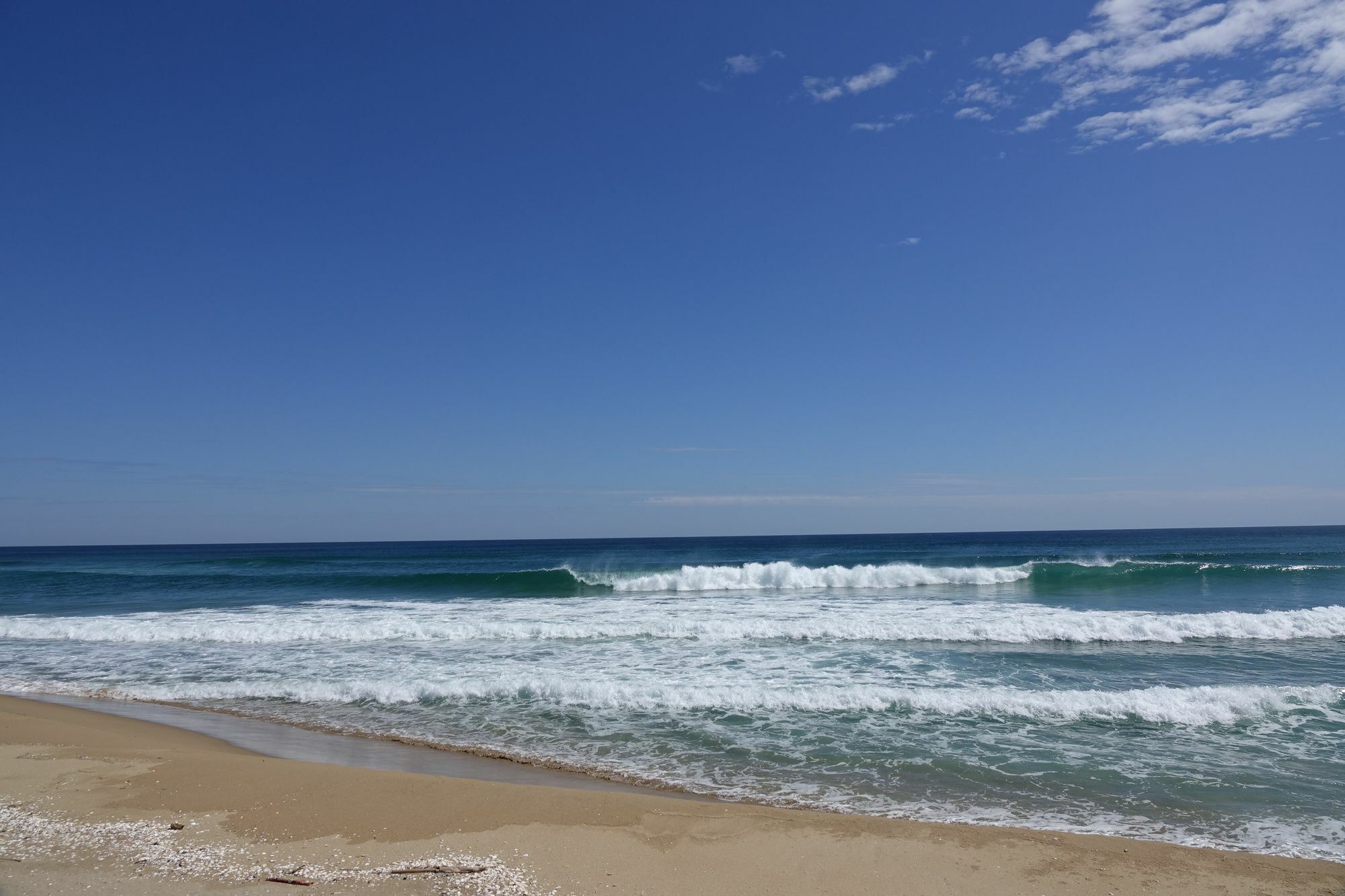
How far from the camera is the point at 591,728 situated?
823 cm

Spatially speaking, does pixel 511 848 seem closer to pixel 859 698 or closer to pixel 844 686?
pixel 859 698

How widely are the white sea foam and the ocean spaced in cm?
287

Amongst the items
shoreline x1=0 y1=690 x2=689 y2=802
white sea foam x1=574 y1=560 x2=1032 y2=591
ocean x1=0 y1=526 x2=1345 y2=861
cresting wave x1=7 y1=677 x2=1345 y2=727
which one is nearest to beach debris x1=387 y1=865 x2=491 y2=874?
shoreline x1=0 y1=690 x2=689 y2=802

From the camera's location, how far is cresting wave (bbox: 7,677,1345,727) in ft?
27.7

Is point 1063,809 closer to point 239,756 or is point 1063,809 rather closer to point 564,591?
point 239,756

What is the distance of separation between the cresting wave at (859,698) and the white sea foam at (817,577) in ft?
53.3

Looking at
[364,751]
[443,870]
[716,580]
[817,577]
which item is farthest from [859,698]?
[817,577]

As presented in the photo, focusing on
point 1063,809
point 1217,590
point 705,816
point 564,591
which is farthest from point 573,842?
point 1217,590

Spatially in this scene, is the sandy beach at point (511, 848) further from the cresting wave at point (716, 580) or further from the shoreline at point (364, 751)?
the cresting wave at point (716, 580)

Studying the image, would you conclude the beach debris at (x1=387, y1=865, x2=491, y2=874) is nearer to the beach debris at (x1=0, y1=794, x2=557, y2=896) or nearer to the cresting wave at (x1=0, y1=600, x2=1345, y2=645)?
the beach debris at (x1=0, y1=794, x2=557, y2=896)

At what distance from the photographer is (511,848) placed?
476 cm

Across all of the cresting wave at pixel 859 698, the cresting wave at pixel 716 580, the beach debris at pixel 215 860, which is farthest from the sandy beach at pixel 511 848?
the cresting wave at pixel 716 580

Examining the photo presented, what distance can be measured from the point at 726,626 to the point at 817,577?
1260 cm

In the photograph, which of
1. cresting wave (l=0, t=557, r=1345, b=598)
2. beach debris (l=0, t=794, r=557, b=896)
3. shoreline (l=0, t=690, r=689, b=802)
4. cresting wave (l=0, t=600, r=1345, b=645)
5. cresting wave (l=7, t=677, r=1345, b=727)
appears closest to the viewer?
beach debris (l=0, t=794, r=557, b=896)
